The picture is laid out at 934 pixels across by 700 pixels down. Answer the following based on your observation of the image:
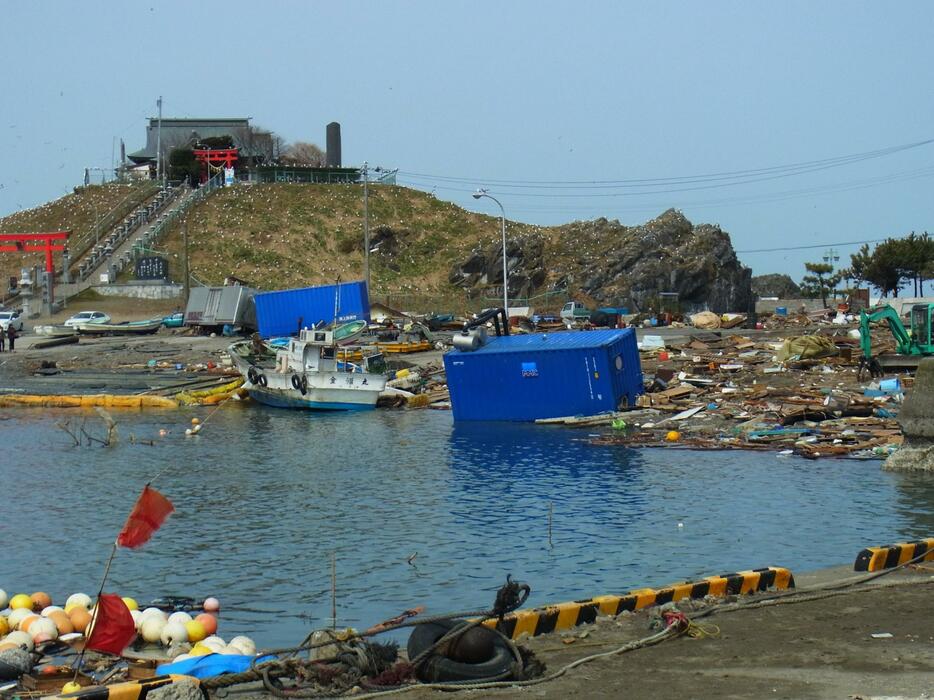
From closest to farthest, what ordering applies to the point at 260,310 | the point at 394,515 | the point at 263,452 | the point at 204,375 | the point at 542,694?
the point at 542,694 < the point at 394,515 < the point at 263,452 < the point at 204,375 < the point at 260,310

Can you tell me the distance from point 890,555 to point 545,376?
19968 mm

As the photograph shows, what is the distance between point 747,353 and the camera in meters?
43.2

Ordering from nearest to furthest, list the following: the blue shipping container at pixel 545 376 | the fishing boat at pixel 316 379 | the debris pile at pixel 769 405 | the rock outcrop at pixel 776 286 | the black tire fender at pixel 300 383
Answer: the debris pile at pixel 769 405, the blue shipping container at pixel 545 376, the fishing boat at pixel 316 379, the black tire fender at pixel 300 383, the rock outcrop at pixel 776 286

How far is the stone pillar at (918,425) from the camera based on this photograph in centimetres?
2006

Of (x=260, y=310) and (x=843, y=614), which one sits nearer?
(x=843, y=614)

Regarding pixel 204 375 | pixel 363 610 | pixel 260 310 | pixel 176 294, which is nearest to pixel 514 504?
pixel 363 610

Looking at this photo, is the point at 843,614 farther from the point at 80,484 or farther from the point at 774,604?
the point at 80,484

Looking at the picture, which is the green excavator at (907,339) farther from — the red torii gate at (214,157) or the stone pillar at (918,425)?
the red torii gate at (214,157)

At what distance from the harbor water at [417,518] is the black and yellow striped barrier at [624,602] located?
9.04 ft

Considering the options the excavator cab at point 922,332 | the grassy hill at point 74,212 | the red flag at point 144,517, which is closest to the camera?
the red flag at point 144,517

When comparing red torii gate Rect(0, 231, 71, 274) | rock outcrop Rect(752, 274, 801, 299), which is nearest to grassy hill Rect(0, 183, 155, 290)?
red torii gate Rect(0, 231, 71, 274)

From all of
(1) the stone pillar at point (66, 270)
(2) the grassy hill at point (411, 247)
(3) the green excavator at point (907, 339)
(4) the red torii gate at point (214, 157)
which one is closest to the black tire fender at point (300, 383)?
(3) the green excavator at point (907, 339)

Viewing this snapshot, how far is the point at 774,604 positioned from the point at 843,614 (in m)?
0.68

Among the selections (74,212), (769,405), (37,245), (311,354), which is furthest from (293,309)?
(74,212)
